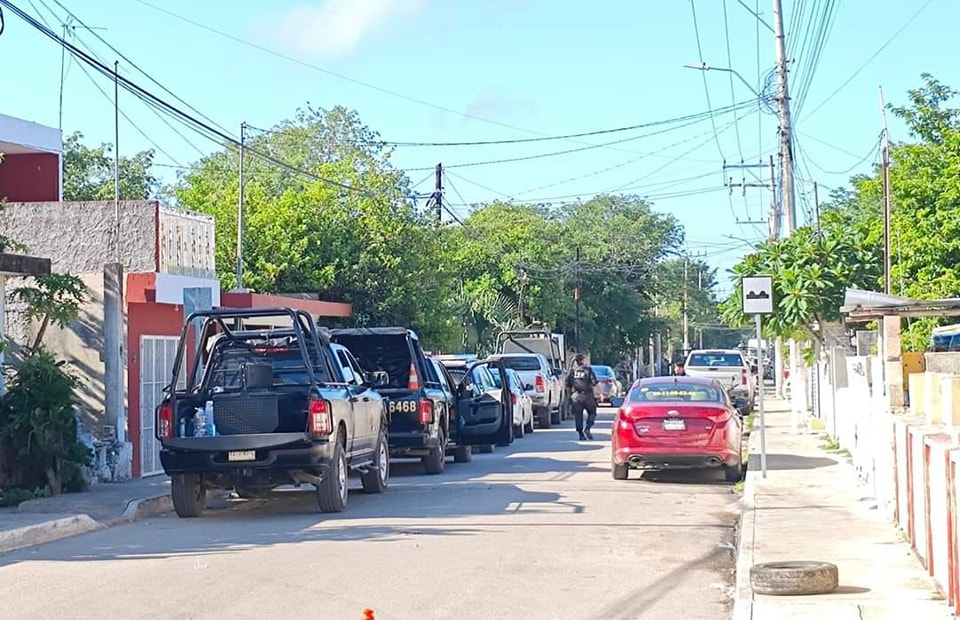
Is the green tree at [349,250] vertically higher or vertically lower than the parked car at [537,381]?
higher

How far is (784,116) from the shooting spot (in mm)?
32656

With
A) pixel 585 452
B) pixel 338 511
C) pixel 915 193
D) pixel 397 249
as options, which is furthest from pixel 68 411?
pixel 397 249

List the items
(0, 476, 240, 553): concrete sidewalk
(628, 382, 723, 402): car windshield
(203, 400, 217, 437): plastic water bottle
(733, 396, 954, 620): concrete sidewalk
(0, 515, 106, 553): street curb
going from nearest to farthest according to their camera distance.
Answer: (733, 396, 954, 620): concrete sidewalk, (0, 515, 106, 553): street curb, (0, 476, 240, 553): concrete sidewalk, (203, 400, 217, 437): plastic water bottle, (628, 382, 723, 402): car windshield

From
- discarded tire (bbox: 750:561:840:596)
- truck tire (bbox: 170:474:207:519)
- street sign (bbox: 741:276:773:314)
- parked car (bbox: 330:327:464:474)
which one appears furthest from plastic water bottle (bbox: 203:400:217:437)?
discarded tire (bbox: 750:561:840:596)

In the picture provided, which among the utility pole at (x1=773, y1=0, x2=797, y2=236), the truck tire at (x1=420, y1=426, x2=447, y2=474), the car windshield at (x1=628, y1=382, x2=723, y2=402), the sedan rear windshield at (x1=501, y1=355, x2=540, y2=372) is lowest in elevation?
the truck tire at (x1=420, y1=426, x2=447, y2=474)

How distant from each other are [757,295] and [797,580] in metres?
9.59

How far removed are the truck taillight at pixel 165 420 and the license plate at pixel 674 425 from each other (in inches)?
279

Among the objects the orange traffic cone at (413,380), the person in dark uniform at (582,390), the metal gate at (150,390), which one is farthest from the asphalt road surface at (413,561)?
the person in dark uniform at (582,390)

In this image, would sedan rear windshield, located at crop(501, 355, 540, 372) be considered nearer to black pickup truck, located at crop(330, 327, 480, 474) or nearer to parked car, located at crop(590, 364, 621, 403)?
parked car, located at crop(590, 364, 621, 403)

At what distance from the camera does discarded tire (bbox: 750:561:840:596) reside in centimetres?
1038

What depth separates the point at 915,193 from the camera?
95.2 ft

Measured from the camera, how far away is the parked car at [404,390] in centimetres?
2134

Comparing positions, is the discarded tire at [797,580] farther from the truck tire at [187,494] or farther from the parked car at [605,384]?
the parked car at [605,384]

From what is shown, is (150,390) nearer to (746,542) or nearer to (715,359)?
(746,542)
